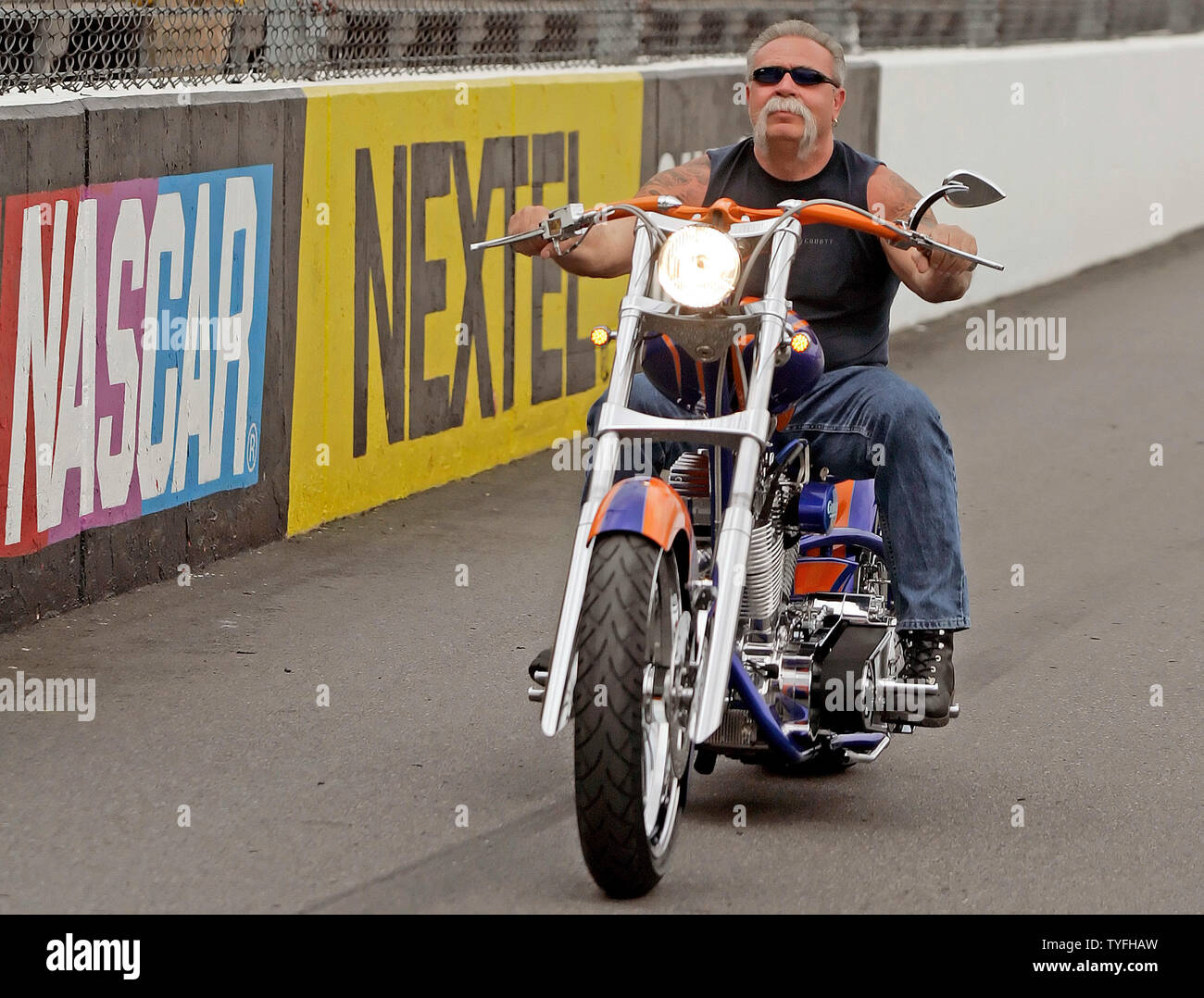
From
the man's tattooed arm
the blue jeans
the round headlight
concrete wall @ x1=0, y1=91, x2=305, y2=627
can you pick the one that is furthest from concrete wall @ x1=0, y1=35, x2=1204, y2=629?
the round headlight

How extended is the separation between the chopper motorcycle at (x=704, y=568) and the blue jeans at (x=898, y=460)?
0.23 ft

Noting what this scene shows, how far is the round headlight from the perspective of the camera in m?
4.24

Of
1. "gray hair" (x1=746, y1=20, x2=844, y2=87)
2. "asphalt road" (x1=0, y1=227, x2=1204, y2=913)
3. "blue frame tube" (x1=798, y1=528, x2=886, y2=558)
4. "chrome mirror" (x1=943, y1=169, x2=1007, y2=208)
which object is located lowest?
"asphalt road" (x1=0, y1=227, x2=1204, y2=913)

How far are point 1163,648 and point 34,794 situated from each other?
11.2 ft

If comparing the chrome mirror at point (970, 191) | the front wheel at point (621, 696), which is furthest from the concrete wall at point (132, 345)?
the chrome mirror at point (970, 191)

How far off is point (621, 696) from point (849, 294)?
145cm

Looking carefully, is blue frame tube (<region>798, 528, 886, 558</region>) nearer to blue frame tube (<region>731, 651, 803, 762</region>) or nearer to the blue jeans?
the blue jeans

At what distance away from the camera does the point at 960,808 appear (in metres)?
4.99

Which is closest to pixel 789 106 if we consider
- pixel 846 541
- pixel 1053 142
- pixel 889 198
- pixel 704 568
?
pixel 889 198

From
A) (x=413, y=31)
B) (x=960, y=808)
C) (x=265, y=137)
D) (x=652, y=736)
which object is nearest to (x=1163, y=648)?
(x=960, y=808)

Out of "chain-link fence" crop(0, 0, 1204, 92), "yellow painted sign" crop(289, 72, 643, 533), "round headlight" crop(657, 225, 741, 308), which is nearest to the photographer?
"round headlight" crop(657, 225, 741, 308)

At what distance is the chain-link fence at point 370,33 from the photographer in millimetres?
6684

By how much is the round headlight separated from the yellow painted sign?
3.71 m
